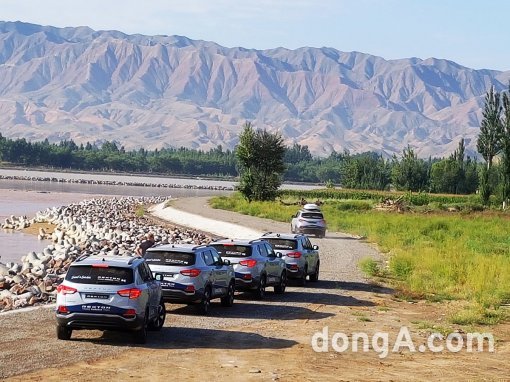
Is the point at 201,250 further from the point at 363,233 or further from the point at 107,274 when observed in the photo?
the point at 363,233

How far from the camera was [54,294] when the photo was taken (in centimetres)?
2856

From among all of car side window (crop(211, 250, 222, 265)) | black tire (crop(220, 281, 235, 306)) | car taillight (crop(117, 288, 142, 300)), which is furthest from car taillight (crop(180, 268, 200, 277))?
car taillight (crop(117, 288, 142, 300))

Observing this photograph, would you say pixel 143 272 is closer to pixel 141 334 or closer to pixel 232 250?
pixel 141 334

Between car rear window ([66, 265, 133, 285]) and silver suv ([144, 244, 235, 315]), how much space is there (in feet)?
13.4

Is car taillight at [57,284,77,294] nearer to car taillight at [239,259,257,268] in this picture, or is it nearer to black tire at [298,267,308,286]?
car taillight at [239,259,257,268]

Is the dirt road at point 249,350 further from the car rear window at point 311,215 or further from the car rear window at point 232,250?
the car rear window at point 311,215

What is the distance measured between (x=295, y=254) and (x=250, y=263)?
526 centimetres

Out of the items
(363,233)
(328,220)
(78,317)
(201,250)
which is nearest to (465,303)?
(201,250)

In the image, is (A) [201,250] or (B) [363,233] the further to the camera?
(B) [363,233]

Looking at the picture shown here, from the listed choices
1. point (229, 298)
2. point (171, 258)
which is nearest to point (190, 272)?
point (171, 258)

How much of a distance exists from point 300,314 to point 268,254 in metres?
4.26

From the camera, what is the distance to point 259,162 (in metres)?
98.0

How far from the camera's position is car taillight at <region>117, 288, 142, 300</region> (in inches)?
754

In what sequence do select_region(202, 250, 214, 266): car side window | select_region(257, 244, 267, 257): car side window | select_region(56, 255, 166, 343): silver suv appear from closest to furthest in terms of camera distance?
select_region(56, 255, 166, 343): silver suv → select_region(202, 250, 214, 266): car side window → select_region(257, 244, 267, 257): car side window
